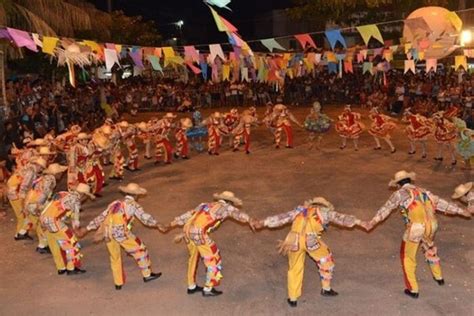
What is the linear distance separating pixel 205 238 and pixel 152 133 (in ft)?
27.2

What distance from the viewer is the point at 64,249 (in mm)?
7891

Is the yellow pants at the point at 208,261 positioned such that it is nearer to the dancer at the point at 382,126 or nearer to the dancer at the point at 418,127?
the dancer at the point at 418,127

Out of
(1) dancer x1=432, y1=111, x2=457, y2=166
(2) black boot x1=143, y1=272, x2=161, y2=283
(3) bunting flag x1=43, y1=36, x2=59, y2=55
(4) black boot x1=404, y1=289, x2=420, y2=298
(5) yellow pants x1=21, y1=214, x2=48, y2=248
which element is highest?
(3) bunting flag x1=43, y1=36, x2=59, y2=55

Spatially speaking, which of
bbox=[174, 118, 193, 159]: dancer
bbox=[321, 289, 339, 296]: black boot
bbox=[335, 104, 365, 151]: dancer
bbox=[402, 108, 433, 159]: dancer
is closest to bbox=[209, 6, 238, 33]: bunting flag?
bbox=[174, 118, 193, 159]: dancer

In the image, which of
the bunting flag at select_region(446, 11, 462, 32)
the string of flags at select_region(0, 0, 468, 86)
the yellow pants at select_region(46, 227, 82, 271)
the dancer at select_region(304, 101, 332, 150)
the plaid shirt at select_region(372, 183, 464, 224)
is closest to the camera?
the plaid shirt at select_region(372, 183, 464, 224)

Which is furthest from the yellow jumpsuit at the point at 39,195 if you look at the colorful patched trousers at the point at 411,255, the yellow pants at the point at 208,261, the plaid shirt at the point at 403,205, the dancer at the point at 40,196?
the colorful patched trousers at the point at 411,255

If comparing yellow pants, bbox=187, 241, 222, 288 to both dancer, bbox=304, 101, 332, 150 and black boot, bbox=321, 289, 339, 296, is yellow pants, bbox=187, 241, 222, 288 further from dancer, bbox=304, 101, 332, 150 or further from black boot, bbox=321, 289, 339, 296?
dancer, bbox=304, 101, 332, 150

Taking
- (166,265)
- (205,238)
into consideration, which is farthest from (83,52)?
(205,238)

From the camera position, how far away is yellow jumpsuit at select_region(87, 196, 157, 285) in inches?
286

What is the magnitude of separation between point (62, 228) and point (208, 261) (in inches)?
85.4

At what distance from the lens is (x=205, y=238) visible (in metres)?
7.00

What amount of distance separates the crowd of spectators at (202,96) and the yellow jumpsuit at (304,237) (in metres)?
9.09

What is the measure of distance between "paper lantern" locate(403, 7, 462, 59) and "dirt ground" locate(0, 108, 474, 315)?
3314mm

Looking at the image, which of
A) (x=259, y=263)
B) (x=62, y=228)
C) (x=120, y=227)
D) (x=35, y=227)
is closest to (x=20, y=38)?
(x=35, y=227)
